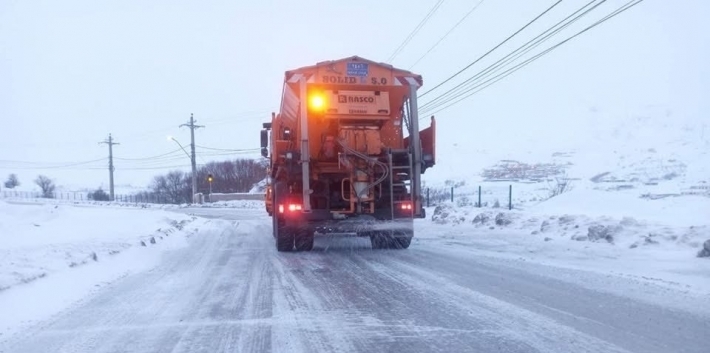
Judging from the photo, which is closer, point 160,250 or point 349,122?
point 349,122

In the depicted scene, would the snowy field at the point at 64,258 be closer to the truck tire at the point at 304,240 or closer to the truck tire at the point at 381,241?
the truck tire at the point at 304,240

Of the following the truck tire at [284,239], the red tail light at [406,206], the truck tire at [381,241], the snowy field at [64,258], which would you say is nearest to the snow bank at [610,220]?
the truck tire at [381,241]

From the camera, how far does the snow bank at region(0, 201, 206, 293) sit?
33.1 ft

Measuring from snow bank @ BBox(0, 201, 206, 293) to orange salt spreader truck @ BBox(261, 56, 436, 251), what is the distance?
4.00 meters

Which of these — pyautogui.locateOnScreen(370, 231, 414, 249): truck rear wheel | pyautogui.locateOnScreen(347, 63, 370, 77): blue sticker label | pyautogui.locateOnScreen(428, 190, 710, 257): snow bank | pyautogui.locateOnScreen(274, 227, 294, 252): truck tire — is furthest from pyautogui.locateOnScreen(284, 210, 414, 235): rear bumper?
pyautogui.locateOnScreen(428, 190, 710, 257): snow bank

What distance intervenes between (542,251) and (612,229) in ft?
Answer: 6.42

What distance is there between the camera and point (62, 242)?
13.2 m

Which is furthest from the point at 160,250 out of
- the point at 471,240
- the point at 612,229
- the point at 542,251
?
the point at 612,229

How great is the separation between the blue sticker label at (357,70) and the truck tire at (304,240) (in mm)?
3521

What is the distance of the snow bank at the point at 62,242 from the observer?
1009cm

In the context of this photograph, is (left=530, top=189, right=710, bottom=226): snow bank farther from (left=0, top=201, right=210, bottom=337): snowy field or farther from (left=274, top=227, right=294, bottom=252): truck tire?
(left=0, top=201, right=210, bottom=337): snowy field

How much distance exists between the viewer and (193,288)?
9258 millimetres

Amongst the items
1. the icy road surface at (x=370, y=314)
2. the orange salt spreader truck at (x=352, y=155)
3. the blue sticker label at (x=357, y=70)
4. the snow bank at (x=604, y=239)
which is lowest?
the icy road surface at (x=370, y=314)

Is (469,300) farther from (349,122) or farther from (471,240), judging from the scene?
(471,240)
